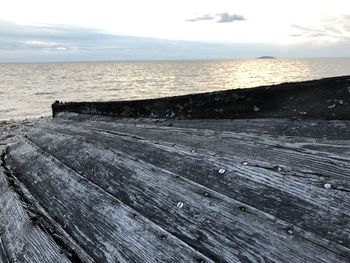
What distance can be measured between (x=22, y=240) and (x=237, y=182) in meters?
1.39

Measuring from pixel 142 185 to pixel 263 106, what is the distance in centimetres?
139

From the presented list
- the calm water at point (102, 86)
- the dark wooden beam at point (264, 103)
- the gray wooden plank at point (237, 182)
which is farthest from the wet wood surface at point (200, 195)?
the calm water at point (102, 86)

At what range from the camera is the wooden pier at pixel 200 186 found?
1.86 m

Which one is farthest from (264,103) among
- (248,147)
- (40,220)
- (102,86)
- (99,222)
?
(102,86)

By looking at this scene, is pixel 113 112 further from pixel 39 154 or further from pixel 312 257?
pixel 312 257

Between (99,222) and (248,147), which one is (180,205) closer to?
(99,222)

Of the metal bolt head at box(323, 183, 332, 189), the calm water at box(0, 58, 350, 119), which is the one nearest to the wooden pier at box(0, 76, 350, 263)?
the metal bolt head at box(323, 183, 332, 189)

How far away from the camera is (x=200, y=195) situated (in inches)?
89.4

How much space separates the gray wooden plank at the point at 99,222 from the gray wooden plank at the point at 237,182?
0.12m

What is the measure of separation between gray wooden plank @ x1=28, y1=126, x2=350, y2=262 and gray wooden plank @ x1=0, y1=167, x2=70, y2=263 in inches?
21.3

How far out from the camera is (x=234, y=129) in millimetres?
3182

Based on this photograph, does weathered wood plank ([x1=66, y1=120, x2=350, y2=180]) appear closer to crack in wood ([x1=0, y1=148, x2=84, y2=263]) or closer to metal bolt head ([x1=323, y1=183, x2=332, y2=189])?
metal bolt head ([x1=323, y1=183, x2=332, y2=189])

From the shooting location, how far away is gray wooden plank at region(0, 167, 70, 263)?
2.21m

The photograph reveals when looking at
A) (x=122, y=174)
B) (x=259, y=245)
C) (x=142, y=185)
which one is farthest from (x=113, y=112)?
(x=259, y=245)
